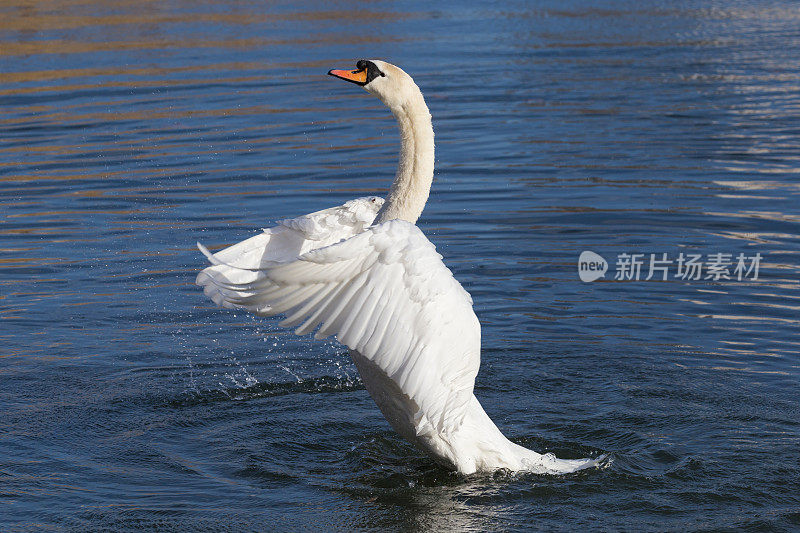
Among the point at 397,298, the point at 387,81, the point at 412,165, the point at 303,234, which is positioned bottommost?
the point at 397,298

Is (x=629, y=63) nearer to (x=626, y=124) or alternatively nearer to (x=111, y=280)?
(x=626, y=124)

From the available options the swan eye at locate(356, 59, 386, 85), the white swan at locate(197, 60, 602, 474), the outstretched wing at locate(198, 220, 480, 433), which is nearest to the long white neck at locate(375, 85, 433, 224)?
the white swan at locate(197, 60, 602, 474)

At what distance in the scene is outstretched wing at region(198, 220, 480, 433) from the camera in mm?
5434

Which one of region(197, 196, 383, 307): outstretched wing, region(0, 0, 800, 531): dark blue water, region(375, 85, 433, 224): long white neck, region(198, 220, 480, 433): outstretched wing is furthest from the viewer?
region(197, 196, 383, 307): outstretched wing

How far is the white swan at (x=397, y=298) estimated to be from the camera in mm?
5453

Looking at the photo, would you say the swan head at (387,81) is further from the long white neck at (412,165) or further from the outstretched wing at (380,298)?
the outstretched wing at (380,298)

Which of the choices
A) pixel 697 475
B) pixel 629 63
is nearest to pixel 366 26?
pixel 629 63

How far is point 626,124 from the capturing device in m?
15.7

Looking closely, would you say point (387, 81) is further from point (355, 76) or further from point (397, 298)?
point (397, 298)

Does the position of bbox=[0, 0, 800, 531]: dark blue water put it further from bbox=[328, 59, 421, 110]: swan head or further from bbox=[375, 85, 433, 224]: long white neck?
bbox=[328, 59, 421, 110]: swan head

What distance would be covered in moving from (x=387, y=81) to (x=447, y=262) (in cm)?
424

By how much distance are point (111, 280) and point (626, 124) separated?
27.2 ft

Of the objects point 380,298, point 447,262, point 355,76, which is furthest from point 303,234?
point 447,262

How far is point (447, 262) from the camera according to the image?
34.2 ft
